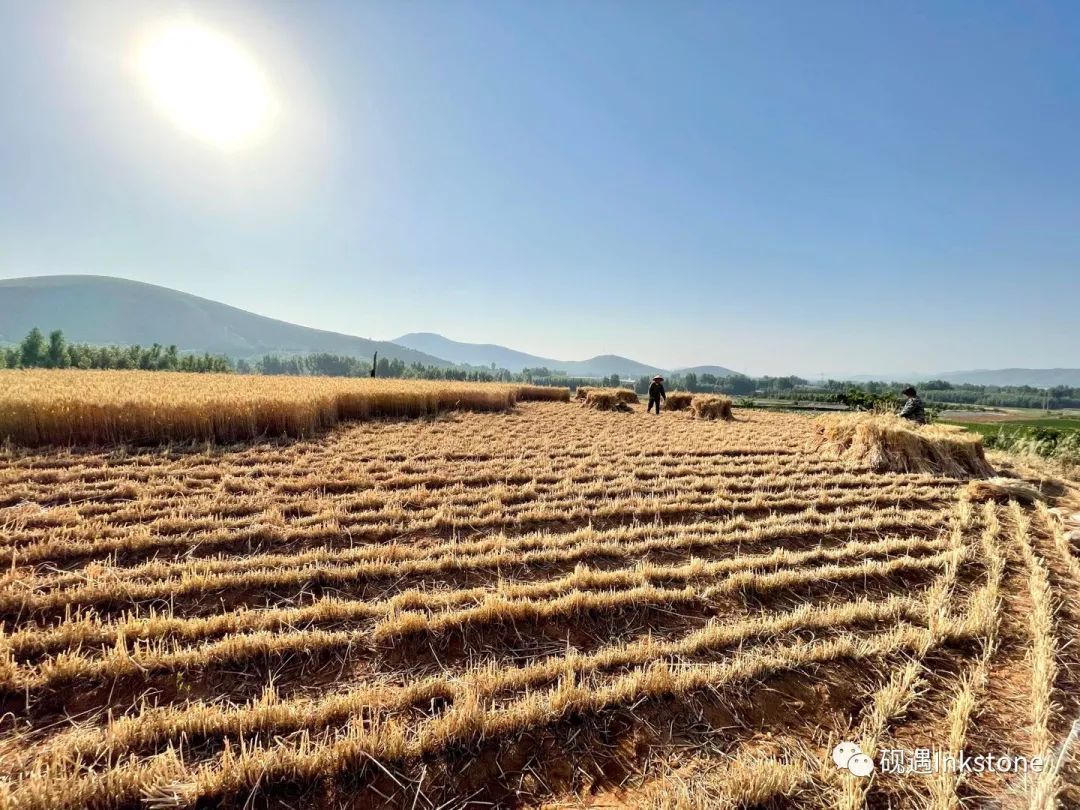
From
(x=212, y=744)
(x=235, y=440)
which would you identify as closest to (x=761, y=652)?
(x=212, y=744)

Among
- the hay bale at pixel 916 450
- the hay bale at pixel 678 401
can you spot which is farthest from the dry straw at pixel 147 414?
the hay bale at pixel 678 401

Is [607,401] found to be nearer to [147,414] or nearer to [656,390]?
[656,390]

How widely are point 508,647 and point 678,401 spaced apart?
1024 inches

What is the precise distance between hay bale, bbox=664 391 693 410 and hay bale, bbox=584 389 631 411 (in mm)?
2851

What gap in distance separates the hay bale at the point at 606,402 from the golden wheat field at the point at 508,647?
19305 mm

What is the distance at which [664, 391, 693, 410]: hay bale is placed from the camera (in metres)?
27.8

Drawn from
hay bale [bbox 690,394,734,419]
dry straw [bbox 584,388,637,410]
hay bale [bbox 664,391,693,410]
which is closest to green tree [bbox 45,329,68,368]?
dry straw [bbox 584,388,637,410]

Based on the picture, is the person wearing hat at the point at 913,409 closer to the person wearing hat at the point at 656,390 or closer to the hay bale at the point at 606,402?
the person wearing hat at the point at 656,390

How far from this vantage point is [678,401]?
91.7 ft

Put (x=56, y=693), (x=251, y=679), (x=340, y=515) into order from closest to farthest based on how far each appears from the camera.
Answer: (x=56, y=693)
(x=251, y=679)
(x=340, y=515)

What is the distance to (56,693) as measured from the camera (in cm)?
296

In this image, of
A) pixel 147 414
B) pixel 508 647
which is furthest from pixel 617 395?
pixel 508 647

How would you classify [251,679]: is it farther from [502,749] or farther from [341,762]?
[502,749]

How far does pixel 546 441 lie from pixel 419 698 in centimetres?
1046
